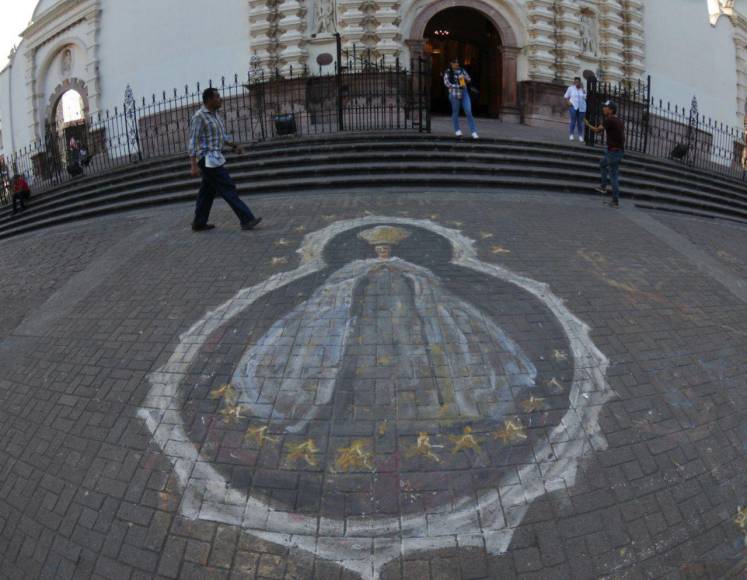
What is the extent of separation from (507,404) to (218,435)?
5.81 ft

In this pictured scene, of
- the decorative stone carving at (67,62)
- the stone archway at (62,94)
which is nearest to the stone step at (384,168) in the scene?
the stone archway at (62,94)

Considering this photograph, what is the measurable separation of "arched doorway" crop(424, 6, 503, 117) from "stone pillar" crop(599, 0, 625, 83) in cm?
404

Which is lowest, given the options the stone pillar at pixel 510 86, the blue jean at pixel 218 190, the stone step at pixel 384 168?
the blue jean at pixel 218 190

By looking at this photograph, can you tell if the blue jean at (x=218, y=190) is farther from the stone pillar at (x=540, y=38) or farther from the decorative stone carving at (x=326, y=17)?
the stone pillar at (x=540, y=38)

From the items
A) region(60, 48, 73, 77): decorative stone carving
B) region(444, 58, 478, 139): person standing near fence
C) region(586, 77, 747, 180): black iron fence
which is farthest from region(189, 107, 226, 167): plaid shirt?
region(60, 48, 73, 77): decorative stone carving

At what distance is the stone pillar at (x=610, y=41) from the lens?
17562 mm

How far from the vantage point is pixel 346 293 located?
4.11 meters

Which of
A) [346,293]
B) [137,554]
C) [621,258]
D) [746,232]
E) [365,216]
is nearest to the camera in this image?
[137,554]

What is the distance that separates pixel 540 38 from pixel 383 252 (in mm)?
14865

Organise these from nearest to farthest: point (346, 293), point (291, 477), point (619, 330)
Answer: point (291, 477) → point (619, 330) → point (346, 293)

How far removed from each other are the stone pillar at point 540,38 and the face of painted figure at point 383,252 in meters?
14.0

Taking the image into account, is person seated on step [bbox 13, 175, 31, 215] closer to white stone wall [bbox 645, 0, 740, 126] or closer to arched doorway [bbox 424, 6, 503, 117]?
arched doorway [bbox 424, 6, 503, 117]

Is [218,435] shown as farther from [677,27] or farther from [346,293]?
[677,27]

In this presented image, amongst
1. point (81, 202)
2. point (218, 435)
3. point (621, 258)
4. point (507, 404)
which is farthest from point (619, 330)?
point (81, 202)
